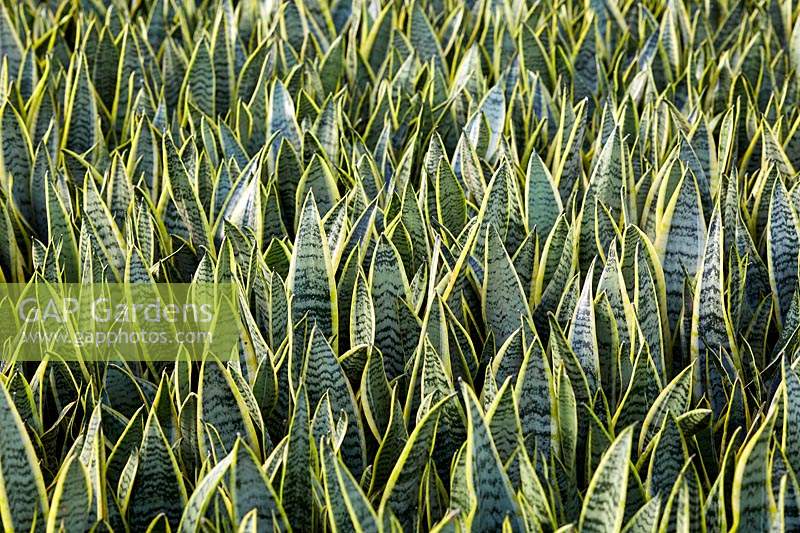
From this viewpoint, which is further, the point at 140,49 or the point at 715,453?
the point at 140,49

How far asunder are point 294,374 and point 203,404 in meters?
0.16

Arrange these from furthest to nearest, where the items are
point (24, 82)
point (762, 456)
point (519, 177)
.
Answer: point (24, 82), point (519, 177), point (762, 456)

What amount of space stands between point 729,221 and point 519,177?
0.41m

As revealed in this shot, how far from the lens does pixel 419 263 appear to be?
5.88 ft

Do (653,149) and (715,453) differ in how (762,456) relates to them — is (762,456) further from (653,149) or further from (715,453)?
(653,149)

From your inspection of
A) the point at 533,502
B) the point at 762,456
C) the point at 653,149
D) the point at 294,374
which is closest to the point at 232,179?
the point at 294,374

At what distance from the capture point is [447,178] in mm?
1872

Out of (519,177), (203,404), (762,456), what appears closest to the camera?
(762,456)

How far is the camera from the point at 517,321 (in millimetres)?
1669

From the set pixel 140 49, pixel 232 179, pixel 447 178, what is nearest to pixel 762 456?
pixel 447 178

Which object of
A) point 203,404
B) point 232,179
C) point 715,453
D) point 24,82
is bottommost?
point 715,453

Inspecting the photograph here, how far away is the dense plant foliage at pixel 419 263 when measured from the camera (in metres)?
1.28

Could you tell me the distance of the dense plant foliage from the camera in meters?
1.28

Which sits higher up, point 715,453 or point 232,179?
point 232,179
